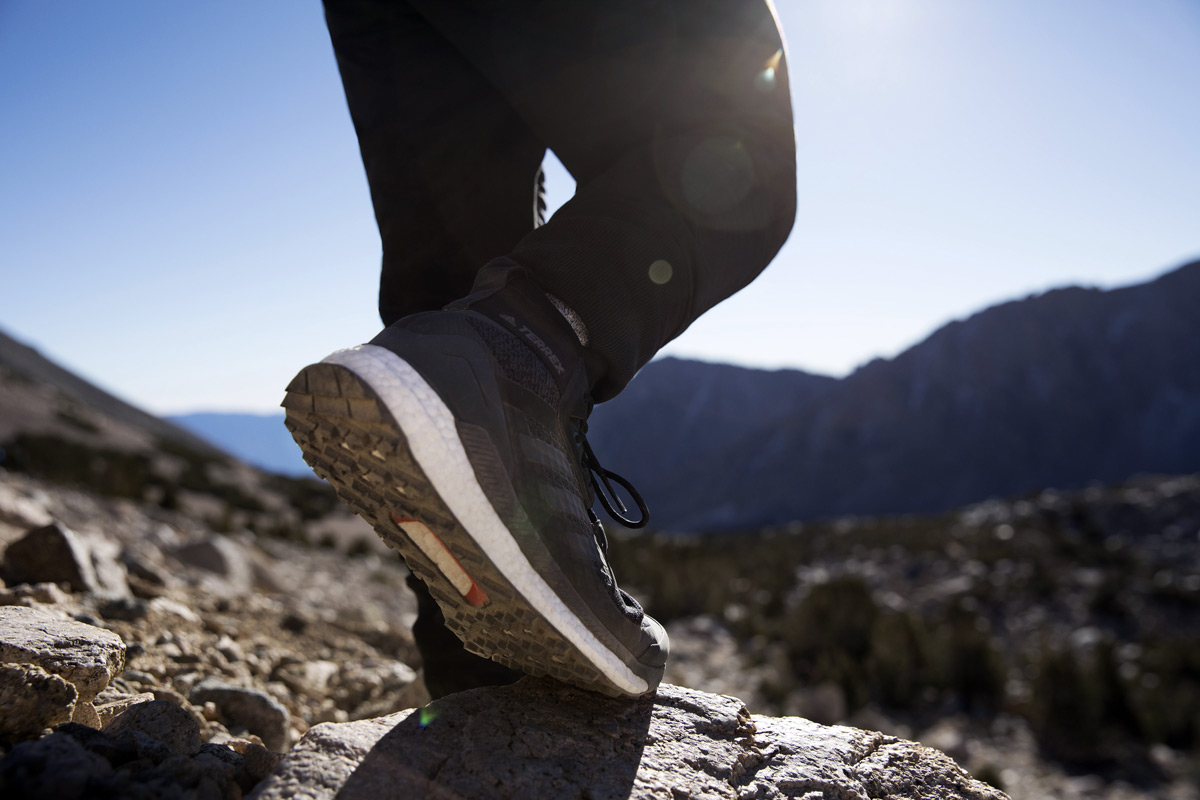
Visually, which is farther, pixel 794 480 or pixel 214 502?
pixel 794 480

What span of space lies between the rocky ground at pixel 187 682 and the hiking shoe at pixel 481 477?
26cm

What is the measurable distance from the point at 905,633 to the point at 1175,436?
115 feet

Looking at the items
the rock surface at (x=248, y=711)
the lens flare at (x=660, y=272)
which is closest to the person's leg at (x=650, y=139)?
the lens flare at (x=660, y=272)

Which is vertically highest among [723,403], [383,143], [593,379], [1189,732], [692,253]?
[723,403]

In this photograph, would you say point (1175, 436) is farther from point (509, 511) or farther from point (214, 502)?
point (509, 511)

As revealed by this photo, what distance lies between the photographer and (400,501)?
73cm

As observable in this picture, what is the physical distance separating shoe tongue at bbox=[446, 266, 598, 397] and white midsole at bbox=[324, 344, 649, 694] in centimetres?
15

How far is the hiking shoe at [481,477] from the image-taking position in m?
0.70

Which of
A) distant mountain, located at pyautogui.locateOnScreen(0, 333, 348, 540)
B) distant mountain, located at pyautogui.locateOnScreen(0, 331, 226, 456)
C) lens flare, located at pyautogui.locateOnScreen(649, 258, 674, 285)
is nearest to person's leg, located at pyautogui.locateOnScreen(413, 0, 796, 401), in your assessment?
lens flare, located at pyautogui.locateOnScreen(649, 258, 674, 285)

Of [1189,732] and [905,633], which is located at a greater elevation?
[905,633]

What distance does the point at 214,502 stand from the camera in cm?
912

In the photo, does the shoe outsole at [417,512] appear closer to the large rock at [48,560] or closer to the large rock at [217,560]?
the large rock at [48,560]

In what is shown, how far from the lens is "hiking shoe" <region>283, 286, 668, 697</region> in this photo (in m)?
0.70

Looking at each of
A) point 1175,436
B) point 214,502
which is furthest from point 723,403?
point 214,502
